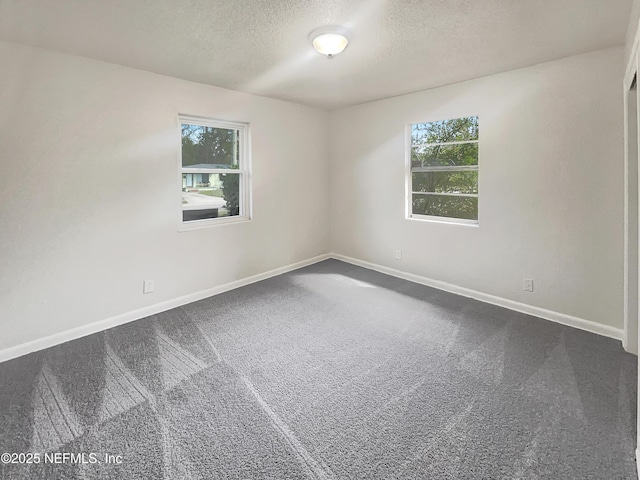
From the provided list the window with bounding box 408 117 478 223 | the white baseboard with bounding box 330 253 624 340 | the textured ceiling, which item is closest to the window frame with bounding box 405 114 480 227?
the window with bounding box 408 117 478 223

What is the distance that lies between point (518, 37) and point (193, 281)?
3.84 meters

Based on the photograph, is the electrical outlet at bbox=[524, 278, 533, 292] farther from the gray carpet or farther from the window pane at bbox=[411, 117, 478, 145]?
the window pane at bbox=[411, 117, 478, 145]

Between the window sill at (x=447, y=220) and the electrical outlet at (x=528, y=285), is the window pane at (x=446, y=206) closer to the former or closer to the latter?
the window sill at (x=447, y=220)

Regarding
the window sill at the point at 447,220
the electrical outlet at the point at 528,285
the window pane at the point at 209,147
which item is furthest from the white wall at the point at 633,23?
the window pane at the point at 209,147

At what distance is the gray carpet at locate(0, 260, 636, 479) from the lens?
5.45 feet

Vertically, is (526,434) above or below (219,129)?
below

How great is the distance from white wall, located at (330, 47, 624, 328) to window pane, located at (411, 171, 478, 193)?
20 centimetres

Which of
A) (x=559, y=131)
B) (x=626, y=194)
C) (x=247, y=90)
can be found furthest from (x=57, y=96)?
(x=626, y=194)

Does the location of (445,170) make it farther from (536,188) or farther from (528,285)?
(528,285)

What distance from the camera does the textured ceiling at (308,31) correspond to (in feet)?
7.02

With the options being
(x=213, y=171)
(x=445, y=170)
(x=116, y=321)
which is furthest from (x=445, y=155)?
(x=116, y=321)

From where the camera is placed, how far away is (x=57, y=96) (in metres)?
2.79

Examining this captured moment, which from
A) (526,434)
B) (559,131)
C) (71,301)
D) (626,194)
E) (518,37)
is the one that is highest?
(518,37)

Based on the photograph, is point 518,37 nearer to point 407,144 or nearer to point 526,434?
point 407,144
